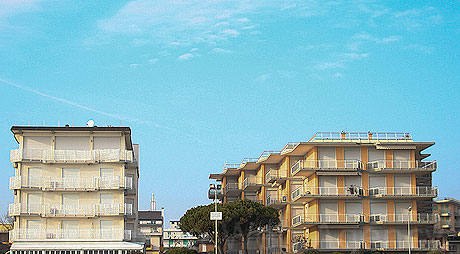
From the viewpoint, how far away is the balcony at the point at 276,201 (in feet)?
246

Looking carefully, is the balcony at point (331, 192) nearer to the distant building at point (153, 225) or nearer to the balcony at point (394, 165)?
the balcony at point (394, 165)

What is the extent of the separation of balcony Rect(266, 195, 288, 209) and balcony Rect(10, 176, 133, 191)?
79.8 ft

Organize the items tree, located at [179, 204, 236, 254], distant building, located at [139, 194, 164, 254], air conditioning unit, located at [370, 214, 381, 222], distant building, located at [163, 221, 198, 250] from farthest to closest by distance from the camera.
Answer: distant building, located at [163, 221, 198, 250] → distant building, located at [139, 194, 164, 254] → air conditioning unit, located at [370, 214, 381, 222] → tree, located at [179, 204, 236, 254]

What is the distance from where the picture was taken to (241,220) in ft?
214

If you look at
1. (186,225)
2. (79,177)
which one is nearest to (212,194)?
(186,225)

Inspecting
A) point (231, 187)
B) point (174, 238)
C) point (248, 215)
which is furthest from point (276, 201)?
point (174, 238)

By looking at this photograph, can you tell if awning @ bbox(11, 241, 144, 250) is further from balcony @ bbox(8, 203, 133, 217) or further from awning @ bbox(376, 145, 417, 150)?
awning @ bbox(376, 145, 417, 150)

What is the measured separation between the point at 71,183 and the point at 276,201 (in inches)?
1209

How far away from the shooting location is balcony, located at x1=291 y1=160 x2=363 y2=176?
2640 inches

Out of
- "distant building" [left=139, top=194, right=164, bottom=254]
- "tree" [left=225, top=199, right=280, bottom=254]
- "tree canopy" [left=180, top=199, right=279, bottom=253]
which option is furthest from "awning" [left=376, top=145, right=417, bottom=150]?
"distant building" [left=139, top=194, right=164, bottom=254]

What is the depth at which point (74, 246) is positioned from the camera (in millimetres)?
54625

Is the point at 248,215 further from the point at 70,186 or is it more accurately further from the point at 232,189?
the point at 232,189

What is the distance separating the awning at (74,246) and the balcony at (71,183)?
504cm

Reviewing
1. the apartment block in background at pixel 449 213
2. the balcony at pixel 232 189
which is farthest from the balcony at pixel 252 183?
the apartment block in background at pixel 449 213
